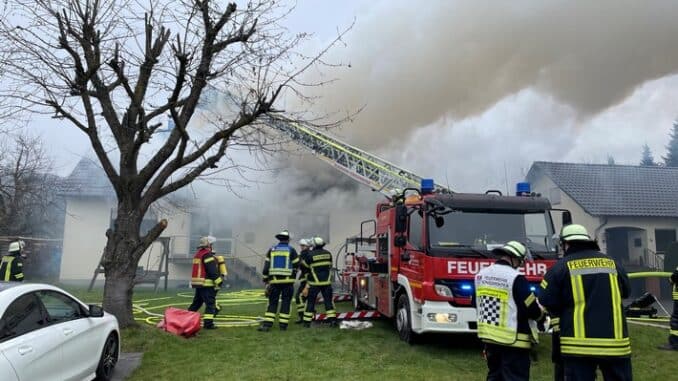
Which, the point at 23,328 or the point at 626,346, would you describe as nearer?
the point at 626,346

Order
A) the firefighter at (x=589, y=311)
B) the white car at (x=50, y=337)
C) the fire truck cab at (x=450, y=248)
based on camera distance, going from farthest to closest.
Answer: the fire truck cab at (x=450, y=248) → the white car at (x=50, y=337) → the firefighter at (x=589, y=311)

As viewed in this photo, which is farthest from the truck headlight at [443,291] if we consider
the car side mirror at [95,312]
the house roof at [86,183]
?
the house roof at [86,183]

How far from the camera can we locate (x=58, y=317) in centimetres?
421

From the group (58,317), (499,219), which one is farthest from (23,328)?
(499,219)

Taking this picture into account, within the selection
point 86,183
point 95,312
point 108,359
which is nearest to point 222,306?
point 108,359

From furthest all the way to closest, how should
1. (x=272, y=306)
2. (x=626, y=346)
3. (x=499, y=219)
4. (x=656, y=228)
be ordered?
(x=656, y=228)
(x=272, y=306)
(x=499, y=219)
(x=626, y=346)

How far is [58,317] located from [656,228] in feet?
64.6

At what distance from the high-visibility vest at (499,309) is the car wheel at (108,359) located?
382 centimetres

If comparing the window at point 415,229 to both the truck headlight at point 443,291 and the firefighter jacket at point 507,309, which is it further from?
the firefighter jacket at point 507,309

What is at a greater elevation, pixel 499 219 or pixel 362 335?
pixel 499 219

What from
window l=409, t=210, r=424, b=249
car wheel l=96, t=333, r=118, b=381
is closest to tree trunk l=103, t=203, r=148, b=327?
car wheel l=96, t=333, r=118, b=381

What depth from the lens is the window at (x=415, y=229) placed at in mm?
6344

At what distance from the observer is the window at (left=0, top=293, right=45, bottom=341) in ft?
11.3

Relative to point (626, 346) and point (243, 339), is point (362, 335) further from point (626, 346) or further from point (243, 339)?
point (626, 346)
